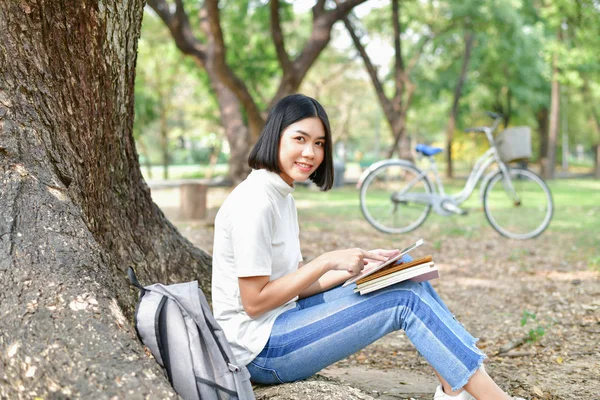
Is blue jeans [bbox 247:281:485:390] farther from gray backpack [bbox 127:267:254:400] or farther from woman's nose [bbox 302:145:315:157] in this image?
woman's nose [bbox 302:145:315:157]

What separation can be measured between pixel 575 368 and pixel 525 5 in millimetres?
24933

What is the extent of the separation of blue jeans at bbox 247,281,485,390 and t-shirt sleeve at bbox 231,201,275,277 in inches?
11.9

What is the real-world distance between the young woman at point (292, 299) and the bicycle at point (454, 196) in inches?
235

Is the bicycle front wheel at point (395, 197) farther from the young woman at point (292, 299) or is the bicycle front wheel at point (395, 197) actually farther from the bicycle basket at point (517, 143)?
the young woman at point (292, 299)

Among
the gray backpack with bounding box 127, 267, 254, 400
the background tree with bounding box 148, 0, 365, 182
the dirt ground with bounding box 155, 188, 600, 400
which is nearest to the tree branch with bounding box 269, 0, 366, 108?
the background tree with bounding box 148, 0, 365, 182

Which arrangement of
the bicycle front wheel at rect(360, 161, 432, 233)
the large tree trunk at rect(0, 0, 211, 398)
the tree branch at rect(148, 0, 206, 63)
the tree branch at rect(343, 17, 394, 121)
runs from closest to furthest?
the large tree trunk at rect(0, 0, 211, 398)
the bicycle front wheel at rect(360, 161, 432, 233)
the tree branch at rect(148, 0, 206, 63)
the tree branch at rect(343, 17, 394, 121)

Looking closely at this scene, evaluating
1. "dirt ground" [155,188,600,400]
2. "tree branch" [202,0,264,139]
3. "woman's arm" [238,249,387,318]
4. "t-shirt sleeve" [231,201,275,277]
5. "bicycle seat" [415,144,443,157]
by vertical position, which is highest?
"tree branch" [202,0,264,139]

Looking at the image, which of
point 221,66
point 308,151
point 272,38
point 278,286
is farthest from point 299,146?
point 272,38

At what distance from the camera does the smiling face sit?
2.84 meters

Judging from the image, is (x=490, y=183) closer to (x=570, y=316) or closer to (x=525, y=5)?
(x=570, y=316)

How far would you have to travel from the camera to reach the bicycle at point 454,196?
28.8 ft

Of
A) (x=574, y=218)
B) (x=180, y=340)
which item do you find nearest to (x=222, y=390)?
(x=180, y=340)

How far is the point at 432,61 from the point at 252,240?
92.3 ft

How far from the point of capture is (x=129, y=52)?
3.56m
